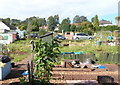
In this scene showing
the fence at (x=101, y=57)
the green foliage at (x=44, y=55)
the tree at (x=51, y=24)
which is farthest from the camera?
the tree at (x=51, y=24)

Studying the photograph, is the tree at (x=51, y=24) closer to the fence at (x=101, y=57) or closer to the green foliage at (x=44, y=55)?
the fence at (x=101, y=57)

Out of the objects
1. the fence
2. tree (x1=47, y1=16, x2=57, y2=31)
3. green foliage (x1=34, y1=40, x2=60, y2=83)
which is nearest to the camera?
green foliage (x1=34, y1=40, x2=60, y2=83)

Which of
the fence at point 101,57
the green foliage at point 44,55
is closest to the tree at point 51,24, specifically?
the fence at point 101,57

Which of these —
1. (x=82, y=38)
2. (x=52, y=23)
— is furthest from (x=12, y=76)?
(x=52, y=23)

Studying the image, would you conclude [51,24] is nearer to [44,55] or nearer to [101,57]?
[101,57]

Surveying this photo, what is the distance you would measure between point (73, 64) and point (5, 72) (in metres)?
5.09

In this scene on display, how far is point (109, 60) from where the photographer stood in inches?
573

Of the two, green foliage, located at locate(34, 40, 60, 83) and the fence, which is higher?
green foliage, located at locate(34, 40, 60, 83)

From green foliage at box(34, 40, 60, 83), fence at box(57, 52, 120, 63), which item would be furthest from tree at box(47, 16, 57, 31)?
green foliage at box(34, 40, 60, 83)

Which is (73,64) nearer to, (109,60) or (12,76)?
(109,60)

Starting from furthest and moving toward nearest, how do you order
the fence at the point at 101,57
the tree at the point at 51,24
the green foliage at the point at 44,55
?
the tree at the point at 51,24 → the fence at the point at 101,57 → the green foliage at the point at 44,55

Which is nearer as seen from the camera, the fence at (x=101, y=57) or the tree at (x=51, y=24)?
the fence at (x=101, y=57)

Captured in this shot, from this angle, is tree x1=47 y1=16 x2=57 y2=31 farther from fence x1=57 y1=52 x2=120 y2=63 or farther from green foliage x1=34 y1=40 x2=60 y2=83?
green foliage x1=34 y1=40 x2=60 y2=83

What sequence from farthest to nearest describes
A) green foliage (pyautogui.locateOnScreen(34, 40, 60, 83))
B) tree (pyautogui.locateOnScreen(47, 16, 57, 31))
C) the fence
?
1. tree (pyautogui.locateOnScreen(47, 16, 57, 31))
2. the fence
3. green foliage (pyautogui.locateOnScreen(34, 40, 60, 83))
